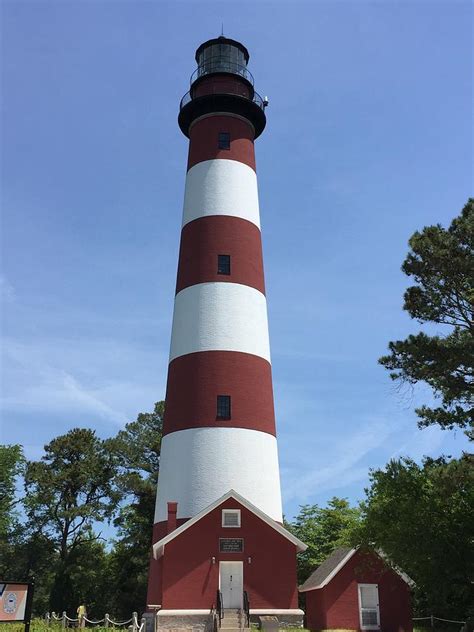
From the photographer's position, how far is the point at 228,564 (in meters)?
20.7

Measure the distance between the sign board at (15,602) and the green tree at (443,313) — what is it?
1149 centimetres

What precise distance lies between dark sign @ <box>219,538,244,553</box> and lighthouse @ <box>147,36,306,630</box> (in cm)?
3

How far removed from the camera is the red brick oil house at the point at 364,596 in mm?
21938

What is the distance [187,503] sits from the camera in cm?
2230

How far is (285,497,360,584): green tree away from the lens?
33.3 meters

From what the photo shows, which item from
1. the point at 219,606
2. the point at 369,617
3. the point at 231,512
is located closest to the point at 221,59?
the point at 231,512

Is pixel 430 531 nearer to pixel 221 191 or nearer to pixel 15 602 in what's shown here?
pixel 15 602

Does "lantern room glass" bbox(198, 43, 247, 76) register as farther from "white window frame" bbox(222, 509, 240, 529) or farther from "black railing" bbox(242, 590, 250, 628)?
"black railing" bbox(242, 590, 250, 628)

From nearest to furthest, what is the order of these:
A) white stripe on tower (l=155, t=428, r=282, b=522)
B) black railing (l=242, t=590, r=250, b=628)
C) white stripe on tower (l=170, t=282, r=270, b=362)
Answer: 1. black railing (l=242, t=590, r=250, b=628)
2. white stripe on tower (l=155, t=428, r=282, b=522)
3. white stripe on tower (l=170, t=282, r=270, b=362)

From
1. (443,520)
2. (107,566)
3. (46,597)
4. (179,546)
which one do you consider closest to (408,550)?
(443,520)

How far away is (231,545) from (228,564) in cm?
58

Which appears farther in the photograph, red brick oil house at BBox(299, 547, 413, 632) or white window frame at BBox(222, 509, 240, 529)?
red brick oil house at BBox(299, 547, 413, 632)

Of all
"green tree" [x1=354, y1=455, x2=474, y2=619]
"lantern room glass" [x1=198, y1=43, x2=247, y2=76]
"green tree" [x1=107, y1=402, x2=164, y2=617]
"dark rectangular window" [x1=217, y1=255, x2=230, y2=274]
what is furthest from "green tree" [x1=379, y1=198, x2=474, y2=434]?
"green tree" [x1=107, y1=402, x2=164, y2=617]

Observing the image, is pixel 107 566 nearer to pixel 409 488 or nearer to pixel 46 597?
pixel 46 597
